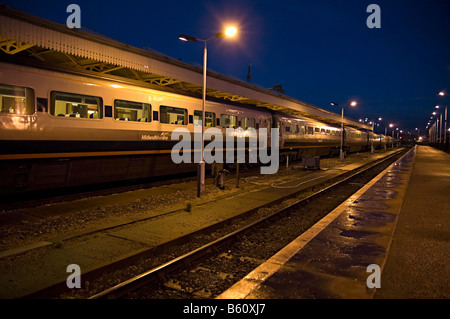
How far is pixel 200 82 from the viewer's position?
1495 cm

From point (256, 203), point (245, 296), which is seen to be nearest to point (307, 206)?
point (256, 203)

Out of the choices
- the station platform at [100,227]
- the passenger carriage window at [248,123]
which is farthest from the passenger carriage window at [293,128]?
the station platform at [100,227]

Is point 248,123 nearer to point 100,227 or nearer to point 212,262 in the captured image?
point 100,227

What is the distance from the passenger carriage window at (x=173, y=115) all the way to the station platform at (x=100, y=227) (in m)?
Result: 2.64

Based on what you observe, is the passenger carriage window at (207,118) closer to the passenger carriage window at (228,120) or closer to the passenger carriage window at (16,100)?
the passenger carriage window at (228,120)

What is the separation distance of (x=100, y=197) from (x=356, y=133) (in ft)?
137

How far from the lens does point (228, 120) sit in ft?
52.6

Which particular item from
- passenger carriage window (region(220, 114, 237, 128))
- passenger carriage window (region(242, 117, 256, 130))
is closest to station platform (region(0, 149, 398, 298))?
passenger carriage window (region(220, 114, 237, 128))

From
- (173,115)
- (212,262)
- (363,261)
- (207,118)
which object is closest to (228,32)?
(173,115)

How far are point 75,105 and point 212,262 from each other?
669 centimetres

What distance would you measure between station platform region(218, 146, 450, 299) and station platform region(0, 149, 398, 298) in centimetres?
221

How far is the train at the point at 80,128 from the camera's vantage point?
8336 millimetres

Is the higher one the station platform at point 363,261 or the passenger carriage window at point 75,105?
the passenger carriage window at point 75,105
